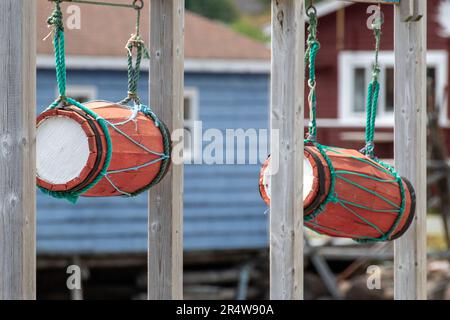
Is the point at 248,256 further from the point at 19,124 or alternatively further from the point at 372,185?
the point at 19,124

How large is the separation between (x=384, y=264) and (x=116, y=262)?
579 centimetres

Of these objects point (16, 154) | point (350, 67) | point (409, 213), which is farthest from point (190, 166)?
point (16, 154)

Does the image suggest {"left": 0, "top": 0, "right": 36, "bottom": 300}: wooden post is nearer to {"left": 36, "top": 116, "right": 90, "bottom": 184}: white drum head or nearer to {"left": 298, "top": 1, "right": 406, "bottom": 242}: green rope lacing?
{"left": 36, "top": 116, "right": 90, "bottom": 184}: white drum head

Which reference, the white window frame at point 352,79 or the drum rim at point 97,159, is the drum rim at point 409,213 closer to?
the drum rim at point 97,159

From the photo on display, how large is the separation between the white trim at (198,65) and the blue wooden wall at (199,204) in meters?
0.11

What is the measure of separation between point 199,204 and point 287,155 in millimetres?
10990

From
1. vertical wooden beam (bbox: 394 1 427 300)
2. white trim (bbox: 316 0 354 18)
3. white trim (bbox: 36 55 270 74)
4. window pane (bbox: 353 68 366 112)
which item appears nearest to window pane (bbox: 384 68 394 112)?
window pane (bbox: 353 68 366 112)

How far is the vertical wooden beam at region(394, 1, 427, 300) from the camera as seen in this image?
16.2ft

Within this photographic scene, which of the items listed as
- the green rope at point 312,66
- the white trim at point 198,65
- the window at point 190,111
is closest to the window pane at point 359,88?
the white trim at point 198,65

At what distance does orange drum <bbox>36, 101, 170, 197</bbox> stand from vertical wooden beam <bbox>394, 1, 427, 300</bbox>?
1.22 m

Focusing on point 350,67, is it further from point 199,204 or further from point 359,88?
point 199,204

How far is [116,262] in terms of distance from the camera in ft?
48.8

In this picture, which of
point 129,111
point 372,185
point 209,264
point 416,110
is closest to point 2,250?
point 129,111

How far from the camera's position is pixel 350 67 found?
2166 centimetres
